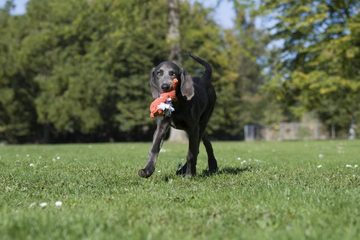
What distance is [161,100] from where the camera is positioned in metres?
6.06

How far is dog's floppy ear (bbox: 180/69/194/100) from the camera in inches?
247

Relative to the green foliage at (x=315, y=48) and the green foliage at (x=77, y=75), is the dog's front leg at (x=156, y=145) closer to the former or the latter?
the green foliage at (x=315, y=48)

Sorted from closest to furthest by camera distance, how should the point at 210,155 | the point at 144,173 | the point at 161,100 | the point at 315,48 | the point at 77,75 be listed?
the point at 144,173, the point at 161,100, the point at 210,155, the point at 315,48, the point at 77,75

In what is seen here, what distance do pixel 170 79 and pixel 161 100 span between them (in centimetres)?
33

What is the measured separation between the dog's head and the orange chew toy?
2.1 inches

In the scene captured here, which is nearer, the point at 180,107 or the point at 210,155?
the point at 180,107

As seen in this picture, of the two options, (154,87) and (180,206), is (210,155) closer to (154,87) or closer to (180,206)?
(154,87)

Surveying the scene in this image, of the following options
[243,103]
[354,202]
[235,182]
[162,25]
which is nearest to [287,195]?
[354,202]

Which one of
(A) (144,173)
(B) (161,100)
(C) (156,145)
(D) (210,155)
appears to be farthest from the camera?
(D) (210,155)

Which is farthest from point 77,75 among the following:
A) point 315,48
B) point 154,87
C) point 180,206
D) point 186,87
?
point 180,206

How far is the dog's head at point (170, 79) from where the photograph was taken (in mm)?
6254

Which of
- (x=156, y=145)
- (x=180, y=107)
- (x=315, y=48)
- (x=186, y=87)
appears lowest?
(x=156, y=145)

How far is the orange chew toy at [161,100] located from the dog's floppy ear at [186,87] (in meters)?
0.09

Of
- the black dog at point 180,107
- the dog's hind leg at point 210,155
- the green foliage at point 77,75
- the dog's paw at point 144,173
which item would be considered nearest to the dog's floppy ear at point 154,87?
the black dog at point 180,107
